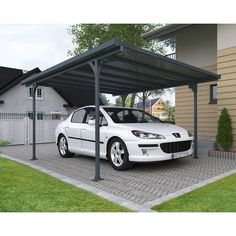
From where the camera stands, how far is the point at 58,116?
76.5 ft

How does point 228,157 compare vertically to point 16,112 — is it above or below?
below

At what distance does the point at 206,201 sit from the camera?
4.19 m

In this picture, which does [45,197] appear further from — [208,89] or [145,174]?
[208,89]

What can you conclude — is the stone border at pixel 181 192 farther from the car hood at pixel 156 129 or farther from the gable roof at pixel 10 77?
the gable roof at pixel 10 77

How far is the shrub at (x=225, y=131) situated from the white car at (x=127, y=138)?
1.99 meters

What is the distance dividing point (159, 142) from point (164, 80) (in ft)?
11.9

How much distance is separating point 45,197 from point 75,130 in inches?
157

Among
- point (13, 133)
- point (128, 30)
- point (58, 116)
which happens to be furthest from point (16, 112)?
point (128, 30)

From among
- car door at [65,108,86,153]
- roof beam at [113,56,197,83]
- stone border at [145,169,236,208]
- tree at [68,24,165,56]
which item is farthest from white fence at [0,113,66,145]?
tree at [68,24,165,56]

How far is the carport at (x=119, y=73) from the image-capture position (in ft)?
19.2

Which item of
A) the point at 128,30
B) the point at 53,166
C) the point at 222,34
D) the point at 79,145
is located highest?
the point at 128,30

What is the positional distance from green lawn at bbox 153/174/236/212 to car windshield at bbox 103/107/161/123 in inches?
122

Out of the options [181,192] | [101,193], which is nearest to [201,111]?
A: [181,192]
